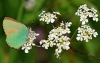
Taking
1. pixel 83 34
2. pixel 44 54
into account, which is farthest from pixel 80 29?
pixel 44 54

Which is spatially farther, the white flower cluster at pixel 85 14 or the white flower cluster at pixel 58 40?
the white flower cluster at pixel 85 14

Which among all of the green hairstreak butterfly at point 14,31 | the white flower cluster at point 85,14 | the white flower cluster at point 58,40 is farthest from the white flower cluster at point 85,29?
the green hairstreak butterfly at point 14,31

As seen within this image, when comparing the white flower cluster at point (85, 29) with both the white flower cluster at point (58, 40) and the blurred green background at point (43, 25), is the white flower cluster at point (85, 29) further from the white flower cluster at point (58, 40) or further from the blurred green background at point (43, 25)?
the blurred green background at point (43, 25)

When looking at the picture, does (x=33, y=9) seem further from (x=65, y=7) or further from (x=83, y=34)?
(x=83, y=34)

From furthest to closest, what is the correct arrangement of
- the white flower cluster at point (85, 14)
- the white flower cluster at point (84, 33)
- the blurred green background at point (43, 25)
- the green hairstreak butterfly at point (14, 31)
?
1. the blurred green background at point (43, 25)
2. the white flower cluster at point (85, 14)
3. the white flower cluster at point (84, 33)
4. the green hairstreak butterfly at point (14, 31)

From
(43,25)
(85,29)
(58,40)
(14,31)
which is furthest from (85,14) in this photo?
(43,25)

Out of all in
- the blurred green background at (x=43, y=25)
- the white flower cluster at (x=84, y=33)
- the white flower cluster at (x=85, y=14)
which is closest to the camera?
the white flower cluster at (x=84, y=33)

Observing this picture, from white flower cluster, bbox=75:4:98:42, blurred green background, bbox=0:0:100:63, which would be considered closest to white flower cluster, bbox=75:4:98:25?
white flower cluster, bbox=75:4:98:42
